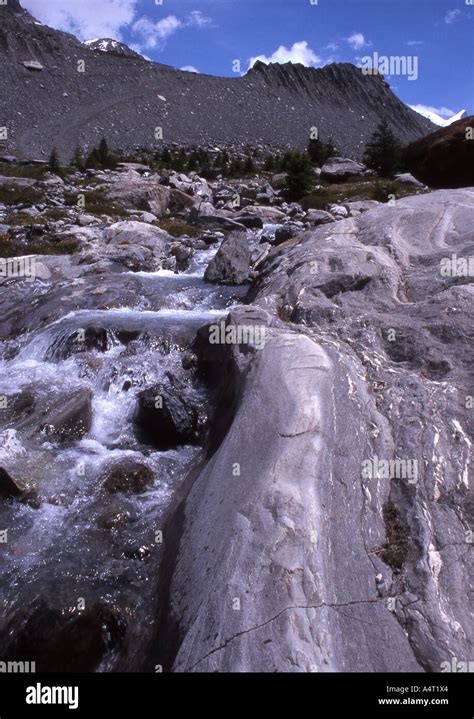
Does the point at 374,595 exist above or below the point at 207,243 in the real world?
below

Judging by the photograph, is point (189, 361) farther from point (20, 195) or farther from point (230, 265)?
point (20, 195)

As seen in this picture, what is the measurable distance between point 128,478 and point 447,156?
18935mm

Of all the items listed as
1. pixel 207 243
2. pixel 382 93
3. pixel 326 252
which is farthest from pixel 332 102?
pixel 326 252

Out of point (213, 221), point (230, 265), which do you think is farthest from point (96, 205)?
point (230, 265)

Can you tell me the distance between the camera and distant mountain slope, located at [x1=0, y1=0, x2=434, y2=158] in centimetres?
7256

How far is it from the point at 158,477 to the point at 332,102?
137712mm

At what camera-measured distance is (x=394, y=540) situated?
5.16 meters

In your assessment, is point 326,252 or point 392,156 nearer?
point 326,252

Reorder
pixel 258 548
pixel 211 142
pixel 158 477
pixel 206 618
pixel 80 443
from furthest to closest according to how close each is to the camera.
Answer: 1. pixel 211 142
2. pixel 80 443
3. pixel 158 477
4. pixel 258 548
5. pixel 206 618

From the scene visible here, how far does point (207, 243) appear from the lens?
25047 millimetres

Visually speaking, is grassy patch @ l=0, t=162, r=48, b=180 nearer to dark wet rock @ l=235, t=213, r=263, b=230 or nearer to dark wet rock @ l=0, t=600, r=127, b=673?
dark wet rock @ l=235, t=213, r=263, b=230

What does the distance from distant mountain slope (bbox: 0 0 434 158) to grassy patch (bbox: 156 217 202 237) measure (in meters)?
40.8

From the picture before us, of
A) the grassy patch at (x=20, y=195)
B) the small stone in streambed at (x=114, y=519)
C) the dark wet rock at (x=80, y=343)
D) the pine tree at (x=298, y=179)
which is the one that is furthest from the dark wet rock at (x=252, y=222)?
the small stone in streambed at (x=114, y=519)

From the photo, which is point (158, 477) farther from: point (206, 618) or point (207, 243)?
point (207, 243)
